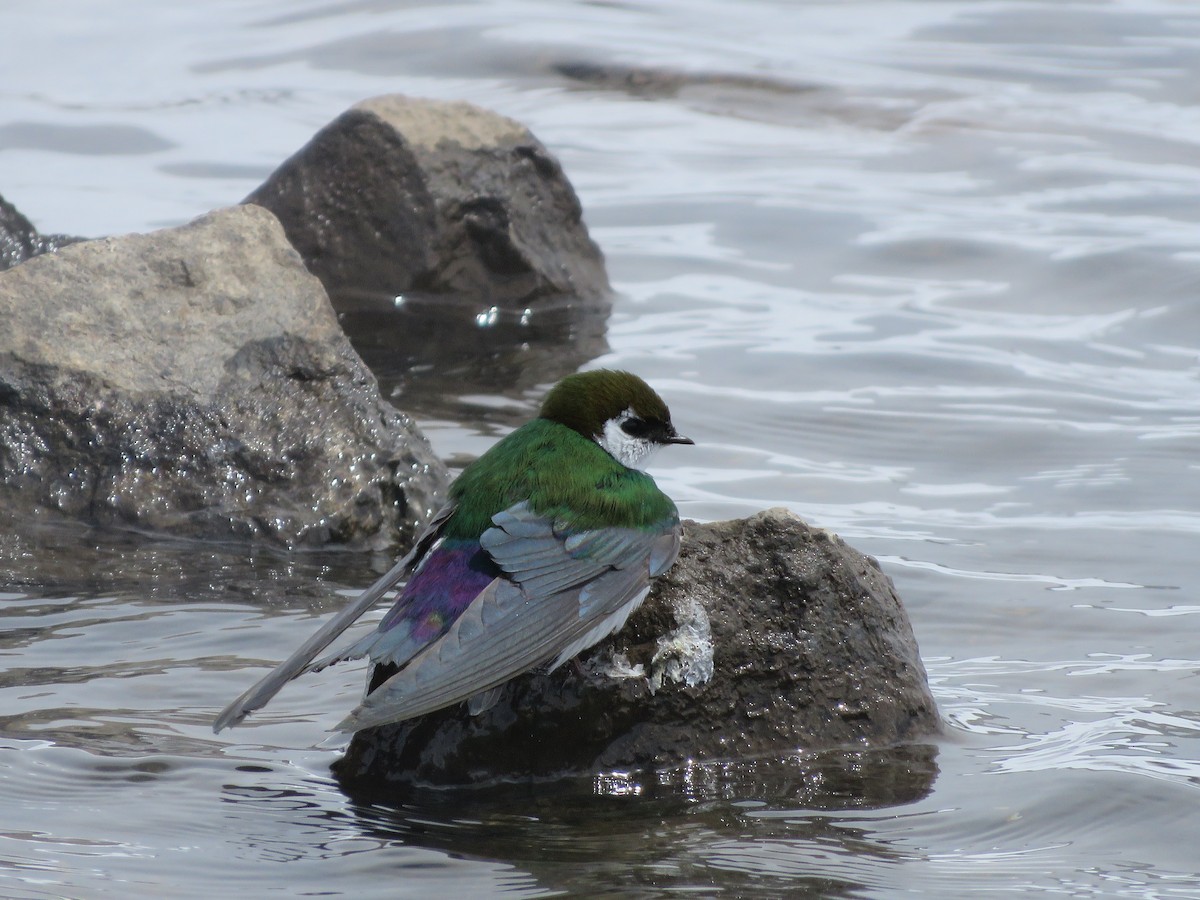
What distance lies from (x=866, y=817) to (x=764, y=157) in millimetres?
10475

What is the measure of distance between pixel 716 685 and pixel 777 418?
14.0 ft

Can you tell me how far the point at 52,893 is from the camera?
3580 millimetres

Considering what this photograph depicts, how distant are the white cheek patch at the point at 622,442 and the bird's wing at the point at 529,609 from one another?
0.50 m

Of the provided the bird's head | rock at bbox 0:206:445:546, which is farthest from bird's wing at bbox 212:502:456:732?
rock at bbox 0:206:445:546

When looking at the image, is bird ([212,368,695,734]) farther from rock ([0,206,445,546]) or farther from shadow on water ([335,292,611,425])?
shadow on water ([335,292,611,425])

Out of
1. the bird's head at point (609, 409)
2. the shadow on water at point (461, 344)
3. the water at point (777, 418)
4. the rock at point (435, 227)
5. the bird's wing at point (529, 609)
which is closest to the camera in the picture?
the bird's wing at point (529, 609)

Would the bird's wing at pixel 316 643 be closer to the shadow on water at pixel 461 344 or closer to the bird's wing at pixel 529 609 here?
the bird's wing at pixel 529 609

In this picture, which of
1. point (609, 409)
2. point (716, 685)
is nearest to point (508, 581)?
point (716, 685)

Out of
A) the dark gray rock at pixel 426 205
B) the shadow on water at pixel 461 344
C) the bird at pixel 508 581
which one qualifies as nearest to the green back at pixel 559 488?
the bird at pixel 508 581

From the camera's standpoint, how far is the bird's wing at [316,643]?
3.95m

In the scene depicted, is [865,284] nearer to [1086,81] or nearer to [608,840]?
[1086,81]

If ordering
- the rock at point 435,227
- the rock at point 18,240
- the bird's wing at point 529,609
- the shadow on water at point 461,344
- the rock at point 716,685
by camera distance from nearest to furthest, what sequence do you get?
1. the bird's wing at point 529,609
2. the rock at point 716,685
3. the shadow on water at point 461,344
4. the rock at point 18,240
5. the rock at point 435,227

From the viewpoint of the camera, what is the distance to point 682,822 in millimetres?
4184

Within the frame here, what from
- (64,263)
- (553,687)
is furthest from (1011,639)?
(64,263)
